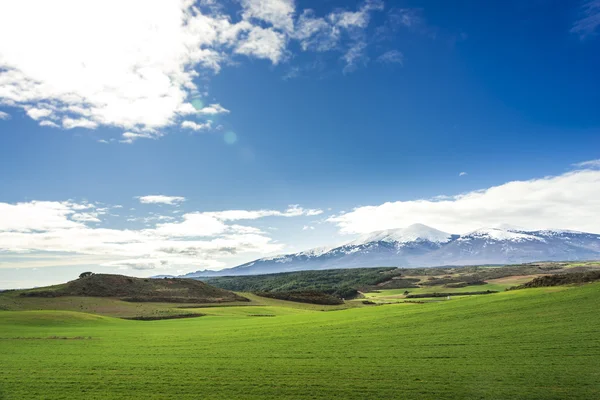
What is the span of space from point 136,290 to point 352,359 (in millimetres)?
96957

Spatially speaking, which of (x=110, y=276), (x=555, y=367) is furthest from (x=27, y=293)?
(x=555, y=367)

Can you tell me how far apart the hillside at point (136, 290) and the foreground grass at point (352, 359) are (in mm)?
58877

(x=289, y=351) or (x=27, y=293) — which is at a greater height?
(x=27, y=293)

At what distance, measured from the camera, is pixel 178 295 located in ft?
361

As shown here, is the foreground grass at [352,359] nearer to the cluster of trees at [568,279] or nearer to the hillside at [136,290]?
the cluster of trees at [568,279]

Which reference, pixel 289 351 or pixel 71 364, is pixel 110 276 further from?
pixel 289 351

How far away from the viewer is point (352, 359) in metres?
28.0

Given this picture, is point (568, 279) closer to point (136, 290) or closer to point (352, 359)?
point (352, 359)

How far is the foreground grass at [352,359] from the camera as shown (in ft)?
70.3

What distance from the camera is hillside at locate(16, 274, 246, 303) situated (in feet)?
327

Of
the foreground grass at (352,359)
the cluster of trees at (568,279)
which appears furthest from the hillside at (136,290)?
the cluster of trees at (568,279)

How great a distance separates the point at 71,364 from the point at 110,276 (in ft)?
304

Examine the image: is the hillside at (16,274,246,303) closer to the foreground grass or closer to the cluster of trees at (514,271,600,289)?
the foreground grass

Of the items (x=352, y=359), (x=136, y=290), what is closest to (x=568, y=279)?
(x=352, y=359)
